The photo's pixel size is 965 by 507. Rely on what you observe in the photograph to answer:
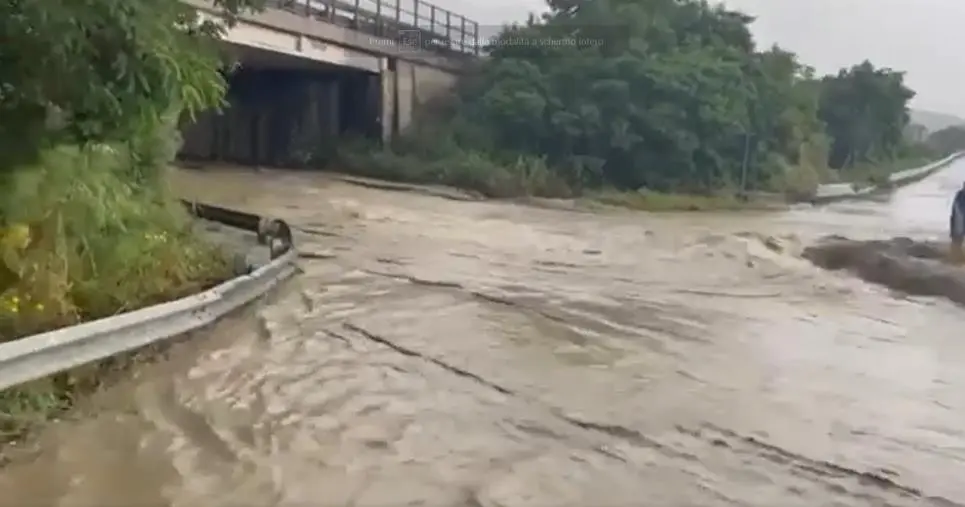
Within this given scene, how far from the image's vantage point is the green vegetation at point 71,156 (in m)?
6.73

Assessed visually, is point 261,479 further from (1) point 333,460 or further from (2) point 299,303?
(2) point 299,303

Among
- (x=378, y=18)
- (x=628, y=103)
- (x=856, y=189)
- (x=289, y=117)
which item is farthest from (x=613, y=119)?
(x=856, y=189)

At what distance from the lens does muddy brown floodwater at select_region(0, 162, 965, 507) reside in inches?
211

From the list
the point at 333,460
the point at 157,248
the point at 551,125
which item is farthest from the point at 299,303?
the point at 551,125

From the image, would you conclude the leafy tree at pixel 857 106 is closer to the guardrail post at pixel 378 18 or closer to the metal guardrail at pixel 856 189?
the metal guardrail at pixel 856 189

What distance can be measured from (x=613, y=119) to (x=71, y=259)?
90.3ft

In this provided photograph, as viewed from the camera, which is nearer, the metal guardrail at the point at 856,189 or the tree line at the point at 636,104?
the tree line at the point at 636,104

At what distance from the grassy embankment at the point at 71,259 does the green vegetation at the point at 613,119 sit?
66.2 ft

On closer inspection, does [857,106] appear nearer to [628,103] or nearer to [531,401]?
[628,103]

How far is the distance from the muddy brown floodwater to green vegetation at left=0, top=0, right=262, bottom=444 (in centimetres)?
84

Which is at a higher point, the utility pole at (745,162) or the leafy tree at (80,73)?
the leafy tree at (80,73)

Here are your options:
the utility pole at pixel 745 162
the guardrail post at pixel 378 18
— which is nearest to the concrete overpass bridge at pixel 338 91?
the guardrail post at pixel 378 18

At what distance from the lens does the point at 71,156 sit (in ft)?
26.3

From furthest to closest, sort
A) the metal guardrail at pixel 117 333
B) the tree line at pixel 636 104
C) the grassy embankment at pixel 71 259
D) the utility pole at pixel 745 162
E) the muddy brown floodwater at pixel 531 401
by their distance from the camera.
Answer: the utility pole at pixel 745 162 < the tree line at pixel 636 104 < the grassy embankment at pixel 71 259 < the metal guardrail at pixel 117 333 < the muddy brown floodwater at pixel 531 401
